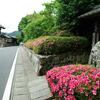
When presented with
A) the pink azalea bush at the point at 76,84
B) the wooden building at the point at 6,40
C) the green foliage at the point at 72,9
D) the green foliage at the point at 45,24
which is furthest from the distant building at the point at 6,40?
the pink azalea bush at the point at 76,84

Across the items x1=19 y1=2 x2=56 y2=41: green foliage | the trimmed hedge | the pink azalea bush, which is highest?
x1=19 y1=2 x2=56 y2=41: green foliage

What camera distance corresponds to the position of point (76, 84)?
5340mm

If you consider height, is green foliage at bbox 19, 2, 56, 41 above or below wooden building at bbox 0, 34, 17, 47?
above

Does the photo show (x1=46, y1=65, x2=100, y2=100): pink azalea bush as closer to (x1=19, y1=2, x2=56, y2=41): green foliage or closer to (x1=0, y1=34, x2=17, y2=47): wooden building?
(x1=19, y1=2, x2=56, y2=41): green foliage

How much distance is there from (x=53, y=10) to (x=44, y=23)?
3575 millimetres

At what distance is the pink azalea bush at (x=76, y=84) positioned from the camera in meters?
5.14

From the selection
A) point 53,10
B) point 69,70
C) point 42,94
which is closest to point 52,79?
point 69,70

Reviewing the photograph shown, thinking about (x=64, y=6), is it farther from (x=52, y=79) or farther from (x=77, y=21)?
(x=52, y=79)

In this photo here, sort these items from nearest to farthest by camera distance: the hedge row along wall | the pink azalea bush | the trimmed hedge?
the pink azalea bush
the hedge row along wall
the trimmed hedge

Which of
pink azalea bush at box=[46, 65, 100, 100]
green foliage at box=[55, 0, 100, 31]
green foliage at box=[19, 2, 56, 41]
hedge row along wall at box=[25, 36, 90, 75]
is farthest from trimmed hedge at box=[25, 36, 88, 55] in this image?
pink azalea bush at box=[46, 65, 100, 100]

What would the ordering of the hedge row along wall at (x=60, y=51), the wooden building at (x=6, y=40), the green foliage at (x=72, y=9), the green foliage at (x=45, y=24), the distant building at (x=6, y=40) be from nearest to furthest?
the hedge row along wall at (x=60, y=51) < the green foliage at (x=72, y=9) < the green foliage at (x=45, y=24) < the wooden building at (x=6, y=40) < the distant building at (x=6, y=40)

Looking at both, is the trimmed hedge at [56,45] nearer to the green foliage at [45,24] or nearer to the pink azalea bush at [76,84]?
the green foliage at [45,24]

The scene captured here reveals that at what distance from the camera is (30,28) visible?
2506cm

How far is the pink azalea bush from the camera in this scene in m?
5.14
